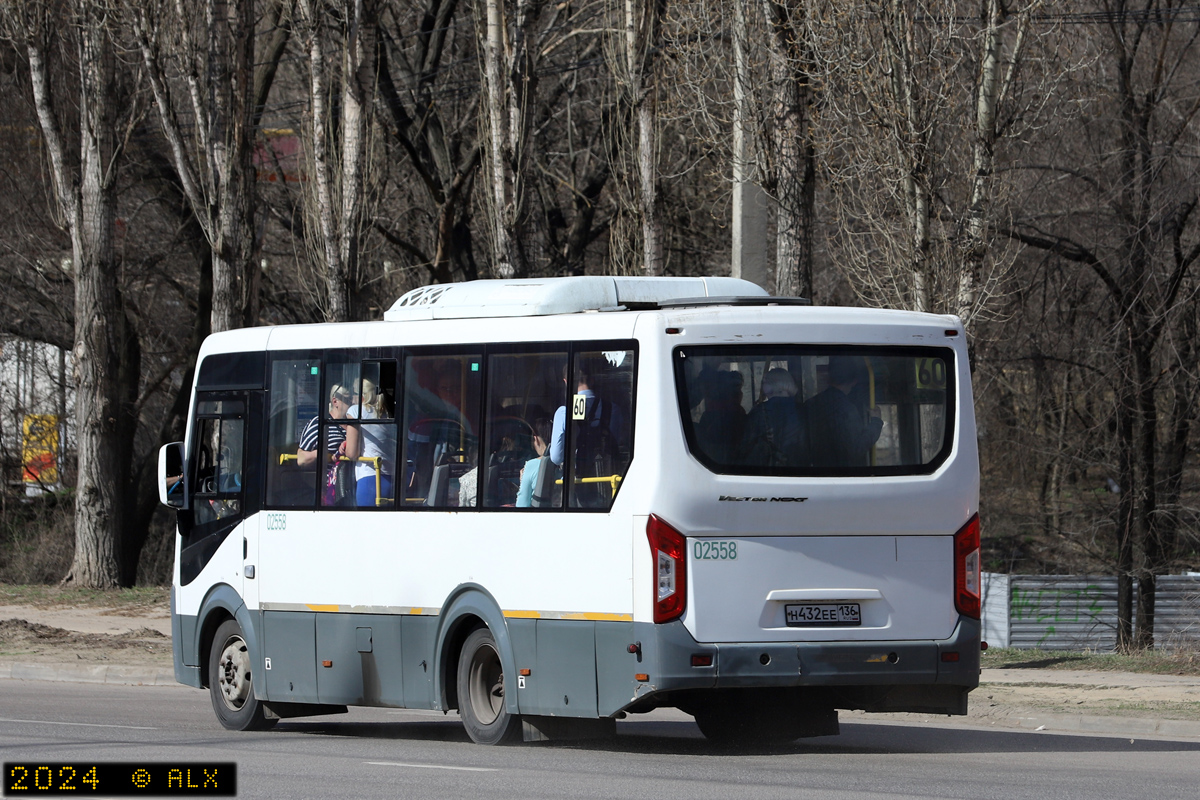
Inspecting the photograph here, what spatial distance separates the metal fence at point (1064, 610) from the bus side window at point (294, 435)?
45.2 ft

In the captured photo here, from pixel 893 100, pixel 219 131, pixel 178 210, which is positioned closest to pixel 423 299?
pixel 893 100

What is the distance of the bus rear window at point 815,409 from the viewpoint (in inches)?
398

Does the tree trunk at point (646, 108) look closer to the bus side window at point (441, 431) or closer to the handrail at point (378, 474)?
the handrail at point (378, 474)

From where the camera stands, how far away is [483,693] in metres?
11.3

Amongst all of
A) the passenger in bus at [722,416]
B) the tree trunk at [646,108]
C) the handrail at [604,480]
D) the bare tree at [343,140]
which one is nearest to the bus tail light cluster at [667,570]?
the handrail at [604,480]

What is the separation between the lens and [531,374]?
10891mm

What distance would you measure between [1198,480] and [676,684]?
60.6 ft

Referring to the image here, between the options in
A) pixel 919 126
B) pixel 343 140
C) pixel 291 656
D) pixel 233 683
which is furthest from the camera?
pixel 343 140

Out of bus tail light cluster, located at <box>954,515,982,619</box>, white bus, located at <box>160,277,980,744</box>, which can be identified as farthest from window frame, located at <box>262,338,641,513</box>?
bus tail light cluster, located at <box>954,515,982,619</box>

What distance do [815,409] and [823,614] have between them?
1203 mm

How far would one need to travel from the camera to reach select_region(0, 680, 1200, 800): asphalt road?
8.91m

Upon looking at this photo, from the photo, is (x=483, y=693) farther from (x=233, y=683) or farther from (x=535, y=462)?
(x=233, y=683)

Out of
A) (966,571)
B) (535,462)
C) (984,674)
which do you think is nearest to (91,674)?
(535,462)

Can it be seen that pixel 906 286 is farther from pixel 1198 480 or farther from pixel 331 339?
pixel 1198 480
